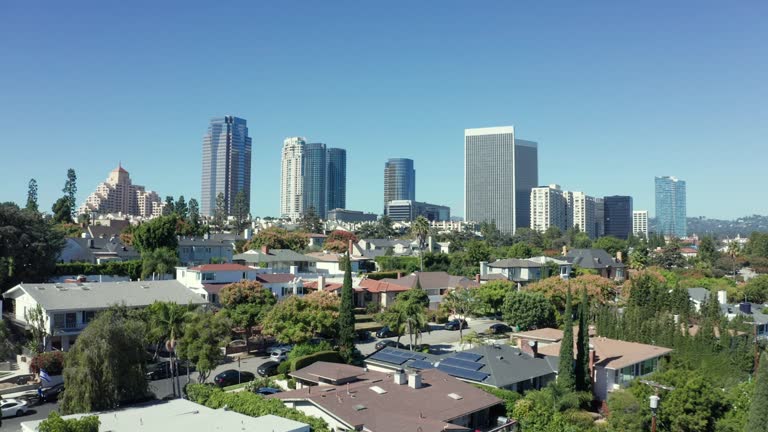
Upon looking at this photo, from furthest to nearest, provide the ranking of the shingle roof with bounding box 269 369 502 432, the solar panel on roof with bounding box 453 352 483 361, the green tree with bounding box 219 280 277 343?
the green tree with bounding box 219 280 277 343, the solar panel on roof with bounding box 453 352 483 361, the shingle roof with bounding box 269 369 502 432

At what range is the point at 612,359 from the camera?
39625 millimetres

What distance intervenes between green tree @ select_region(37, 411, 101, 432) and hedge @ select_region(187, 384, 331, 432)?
7.00 meters

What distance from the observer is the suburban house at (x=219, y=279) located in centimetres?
5676

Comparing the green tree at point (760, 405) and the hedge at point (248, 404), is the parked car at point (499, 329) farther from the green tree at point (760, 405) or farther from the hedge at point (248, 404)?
the hedge at point (248, 404)

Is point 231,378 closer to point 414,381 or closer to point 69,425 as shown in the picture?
point 414,381

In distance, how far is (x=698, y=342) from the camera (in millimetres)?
45875

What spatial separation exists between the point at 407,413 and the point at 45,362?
2431 cm

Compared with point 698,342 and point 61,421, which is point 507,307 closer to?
point 698,342

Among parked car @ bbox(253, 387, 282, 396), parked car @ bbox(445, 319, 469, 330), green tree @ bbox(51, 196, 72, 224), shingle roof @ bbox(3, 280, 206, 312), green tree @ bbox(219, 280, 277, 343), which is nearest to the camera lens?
parked car @ bbox(253, 387, 282, 396)

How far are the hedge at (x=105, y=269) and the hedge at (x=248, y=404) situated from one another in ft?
125

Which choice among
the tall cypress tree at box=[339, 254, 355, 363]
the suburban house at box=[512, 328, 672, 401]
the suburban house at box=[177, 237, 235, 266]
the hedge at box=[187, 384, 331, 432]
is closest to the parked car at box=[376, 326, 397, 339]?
the tall cypress tree at box=[339, 254, 355, 363]

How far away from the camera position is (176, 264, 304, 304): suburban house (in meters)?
56.8

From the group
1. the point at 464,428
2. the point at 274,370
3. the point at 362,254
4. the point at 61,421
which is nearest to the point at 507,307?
the point at 274,370

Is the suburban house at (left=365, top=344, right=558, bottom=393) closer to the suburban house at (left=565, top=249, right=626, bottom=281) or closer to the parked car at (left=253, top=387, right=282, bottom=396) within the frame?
the parked car at (left=253, top=387, right=282, bottom=396)
